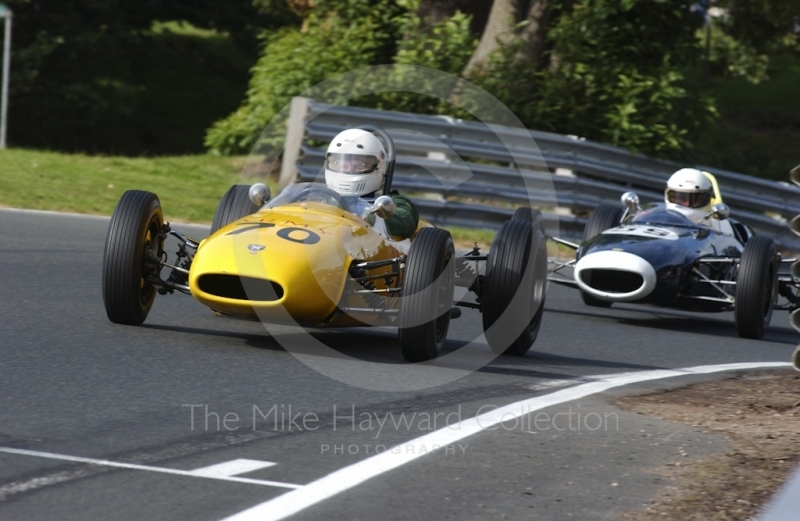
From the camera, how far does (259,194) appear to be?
26.6 feet

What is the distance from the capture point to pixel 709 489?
4.67 metres

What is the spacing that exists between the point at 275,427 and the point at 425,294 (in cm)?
185

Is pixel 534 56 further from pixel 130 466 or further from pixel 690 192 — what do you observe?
pixel 130 466

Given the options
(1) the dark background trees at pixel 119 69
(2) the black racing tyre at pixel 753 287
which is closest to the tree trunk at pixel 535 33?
(1) the dark background trees at pixel 119 69

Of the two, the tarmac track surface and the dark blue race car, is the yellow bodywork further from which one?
the dark blue race car

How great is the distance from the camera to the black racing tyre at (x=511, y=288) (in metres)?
7.72

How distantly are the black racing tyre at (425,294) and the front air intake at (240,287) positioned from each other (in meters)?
0.76

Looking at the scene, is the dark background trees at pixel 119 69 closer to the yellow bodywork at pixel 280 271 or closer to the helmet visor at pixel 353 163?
the helmet visor at pixel 353 163

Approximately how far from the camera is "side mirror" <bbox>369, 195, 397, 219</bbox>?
7492 millimetres

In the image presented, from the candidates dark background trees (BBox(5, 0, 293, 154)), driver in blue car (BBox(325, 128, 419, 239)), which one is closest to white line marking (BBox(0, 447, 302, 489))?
driver in blue car (BBox(325, 128, 419, 239))

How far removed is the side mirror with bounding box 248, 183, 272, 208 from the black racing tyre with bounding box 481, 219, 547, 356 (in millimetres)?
1576

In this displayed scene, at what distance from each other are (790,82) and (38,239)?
36.5m

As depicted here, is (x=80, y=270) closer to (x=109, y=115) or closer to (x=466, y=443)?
(x=466, y=443)

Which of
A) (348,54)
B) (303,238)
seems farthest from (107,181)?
(303,238)
